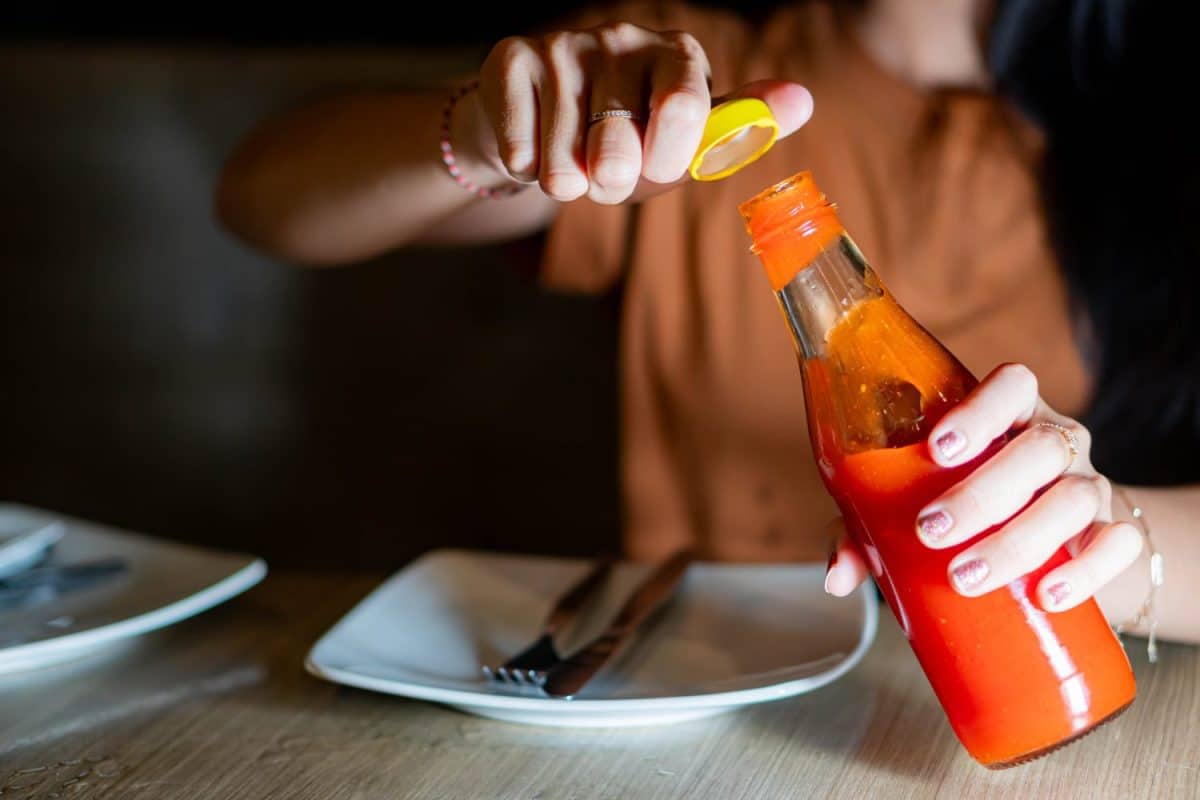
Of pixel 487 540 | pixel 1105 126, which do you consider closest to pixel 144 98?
pixel 487 540

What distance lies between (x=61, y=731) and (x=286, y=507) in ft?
3.65

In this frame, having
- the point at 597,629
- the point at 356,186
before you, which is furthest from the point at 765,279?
the point at 597,629

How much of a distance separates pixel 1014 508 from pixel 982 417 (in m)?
0.04

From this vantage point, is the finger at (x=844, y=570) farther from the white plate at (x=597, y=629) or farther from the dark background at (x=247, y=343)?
the dark background at (x=247, y=343)

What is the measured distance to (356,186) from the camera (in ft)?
2.95

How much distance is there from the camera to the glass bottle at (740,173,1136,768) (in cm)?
50

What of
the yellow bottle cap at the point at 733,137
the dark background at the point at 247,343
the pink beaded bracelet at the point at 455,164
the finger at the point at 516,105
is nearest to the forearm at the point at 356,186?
the pink beaded bracelet at the point at 455,164

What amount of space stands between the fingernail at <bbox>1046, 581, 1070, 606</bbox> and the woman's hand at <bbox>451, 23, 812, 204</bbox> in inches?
9.0

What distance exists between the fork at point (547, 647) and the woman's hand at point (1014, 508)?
216 millimetres

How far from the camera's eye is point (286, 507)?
1713mm

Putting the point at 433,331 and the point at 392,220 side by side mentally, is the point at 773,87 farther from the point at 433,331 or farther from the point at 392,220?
the point at 433,331

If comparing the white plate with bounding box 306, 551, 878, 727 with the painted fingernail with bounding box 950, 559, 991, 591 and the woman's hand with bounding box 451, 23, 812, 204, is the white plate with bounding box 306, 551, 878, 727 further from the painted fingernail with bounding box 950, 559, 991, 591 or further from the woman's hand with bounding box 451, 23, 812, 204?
the woman's hand with bounding box 451, 23, 812, 204

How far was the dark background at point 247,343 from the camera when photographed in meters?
1.58

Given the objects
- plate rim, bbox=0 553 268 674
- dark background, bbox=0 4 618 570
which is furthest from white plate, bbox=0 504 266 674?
dark background, bbox=0 4 618 570
